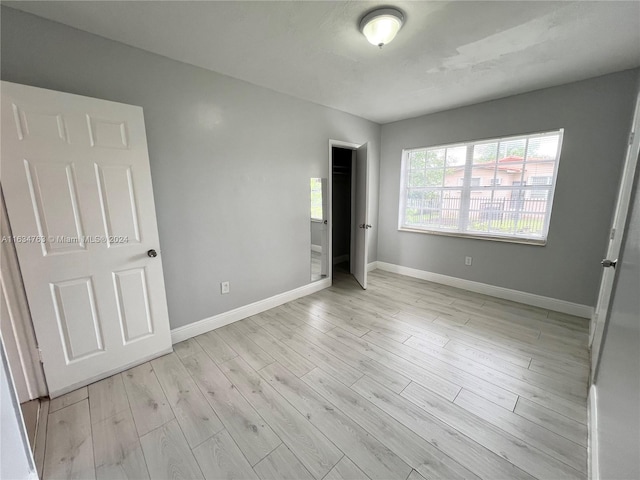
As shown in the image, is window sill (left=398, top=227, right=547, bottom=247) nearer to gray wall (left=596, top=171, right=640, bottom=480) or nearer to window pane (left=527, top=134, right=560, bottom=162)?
window pane (left=527, top=134, right=560, bottom=162)

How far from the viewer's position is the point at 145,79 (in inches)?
79.5

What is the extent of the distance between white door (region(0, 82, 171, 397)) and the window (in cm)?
367

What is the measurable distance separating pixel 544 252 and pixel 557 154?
1128 mm

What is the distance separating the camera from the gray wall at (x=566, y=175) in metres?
2.49

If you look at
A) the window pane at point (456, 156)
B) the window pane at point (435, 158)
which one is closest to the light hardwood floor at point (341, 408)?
the window pane at point (456, 156)

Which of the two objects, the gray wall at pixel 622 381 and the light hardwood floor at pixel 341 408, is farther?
the light hardwood floor at pixel 341 408

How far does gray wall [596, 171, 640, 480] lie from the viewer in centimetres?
89

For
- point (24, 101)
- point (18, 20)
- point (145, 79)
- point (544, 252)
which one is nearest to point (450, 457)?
point (544, 252)

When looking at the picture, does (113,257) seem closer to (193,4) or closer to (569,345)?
(193,4)

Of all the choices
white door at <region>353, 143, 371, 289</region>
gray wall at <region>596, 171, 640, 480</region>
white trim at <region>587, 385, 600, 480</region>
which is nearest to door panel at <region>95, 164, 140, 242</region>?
white door at <region>353, 143, 371, 289</region>

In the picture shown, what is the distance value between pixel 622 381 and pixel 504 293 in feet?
8.26

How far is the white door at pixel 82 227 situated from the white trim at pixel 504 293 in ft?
11.8

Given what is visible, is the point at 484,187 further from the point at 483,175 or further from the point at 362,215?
the point at 362,215

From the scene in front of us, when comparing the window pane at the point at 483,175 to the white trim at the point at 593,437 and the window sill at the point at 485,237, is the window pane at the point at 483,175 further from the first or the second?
the white trim at the point at 593,437
